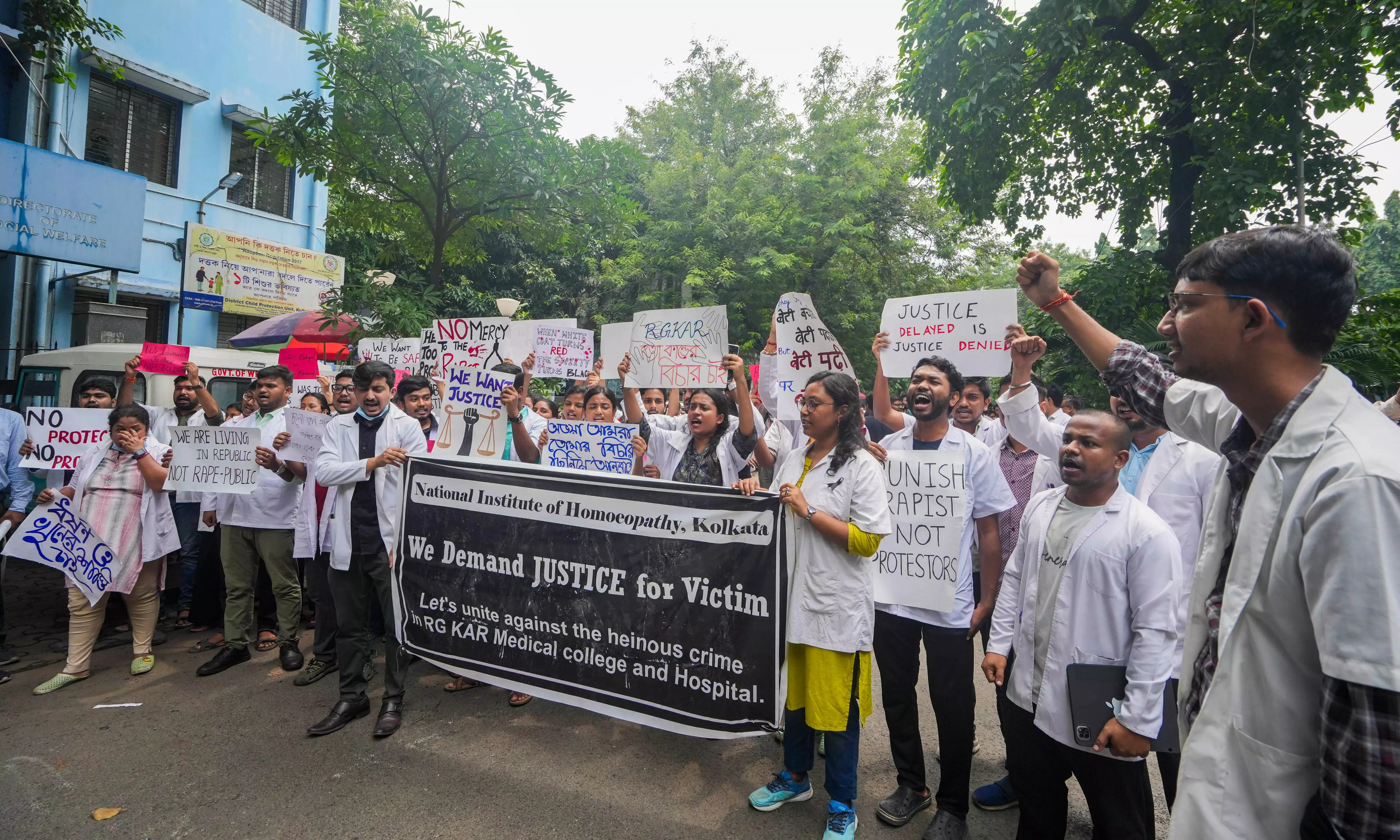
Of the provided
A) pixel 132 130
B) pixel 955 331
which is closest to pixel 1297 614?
pixel 955 331

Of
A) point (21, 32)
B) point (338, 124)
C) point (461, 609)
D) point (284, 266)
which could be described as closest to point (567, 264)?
point (284, 266)

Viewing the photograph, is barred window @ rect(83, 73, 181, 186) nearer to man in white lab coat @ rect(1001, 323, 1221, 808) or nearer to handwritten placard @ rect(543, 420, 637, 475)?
handwritten placard @ rect(543, 420, 637, 475)

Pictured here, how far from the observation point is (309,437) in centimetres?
503

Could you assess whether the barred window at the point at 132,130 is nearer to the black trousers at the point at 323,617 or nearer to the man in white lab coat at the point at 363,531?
the black trousers at the point at 323,617

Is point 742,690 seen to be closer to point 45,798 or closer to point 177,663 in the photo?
point 45,798

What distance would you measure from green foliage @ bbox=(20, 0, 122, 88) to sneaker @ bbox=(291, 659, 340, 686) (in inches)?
343

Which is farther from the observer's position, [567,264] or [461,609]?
[567,264]

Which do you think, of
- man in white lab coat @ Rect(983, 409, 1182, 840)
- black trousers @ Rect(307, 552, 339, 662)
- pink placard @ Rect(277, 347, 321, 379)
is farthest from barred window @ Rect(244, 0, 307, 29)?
man in white lab coat @ Rect(983, 409, 1182, 840)

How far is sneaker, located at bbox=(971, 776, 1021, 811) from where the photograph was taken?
11.3 feet

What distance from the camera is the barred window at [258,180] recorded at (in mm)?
14281

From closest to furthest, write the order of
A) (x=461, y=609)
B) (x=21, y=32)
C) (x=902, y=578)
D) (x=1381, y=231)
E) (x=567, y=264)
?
(x=902, y=578), (x=461, y=609), (x=21, y=32), (x=567, y=264), (x=1381, y=231)

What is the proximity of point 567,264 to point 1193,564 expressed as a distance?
69.3ft

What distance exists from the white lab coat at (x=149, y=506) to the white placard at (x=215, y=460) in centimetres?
16

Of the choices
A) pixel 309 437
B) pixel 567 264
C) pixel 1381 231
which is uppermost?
pixel 1381 231
